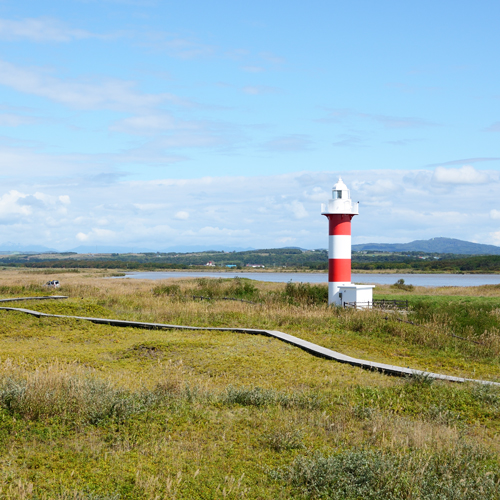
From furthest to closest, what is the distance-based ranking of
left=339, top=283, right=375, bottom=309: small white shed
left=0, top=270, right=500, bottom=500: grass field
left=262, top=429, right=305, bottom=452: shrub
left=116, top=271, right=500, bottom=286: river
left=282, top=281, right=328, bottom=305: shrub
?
left=116, top=271, right=500, bottom=286: river < left=282, top=281, right=328, bottom=305: shrub < left=339, top=283, right=375, bottom=309: small white shed < left=262, top=429, right=305, bottom=452: shrub < left=0, top=270, right=500, bottom=500: grass field

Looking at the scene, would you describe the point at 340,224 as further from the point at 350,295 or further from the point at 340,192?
the point at 350,295

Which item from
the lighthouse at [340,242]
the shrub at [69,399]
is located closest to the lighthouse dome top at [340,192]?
the lighthouse at [340,242]

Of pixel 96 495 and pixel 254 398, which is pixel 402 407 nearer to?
pixel 254 398

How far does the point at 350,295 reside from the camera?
2461cm

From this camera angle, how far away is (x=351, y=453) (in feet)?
21.3

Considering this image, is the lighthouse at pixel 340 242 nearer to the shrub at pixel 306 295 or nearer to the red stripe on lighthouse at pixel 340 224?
the red stripe on lighthouse at pixel 340 224

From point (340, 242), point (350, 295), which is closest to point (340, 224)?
point (340, 242)

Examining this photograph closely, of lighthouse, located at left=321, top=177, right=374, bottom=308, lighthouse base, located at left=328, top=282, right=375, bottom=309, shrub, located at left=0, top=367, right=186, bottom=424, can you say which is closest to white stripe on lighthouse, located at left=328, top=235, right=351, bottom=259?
lighthouse, located at left=321, top=177, right=374, bottom=308

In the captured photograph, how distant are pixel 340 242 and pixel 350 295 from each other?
2.71m

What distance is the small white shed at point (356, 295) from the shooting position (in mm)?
24222

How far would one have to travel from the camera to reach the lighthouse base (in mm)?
24250

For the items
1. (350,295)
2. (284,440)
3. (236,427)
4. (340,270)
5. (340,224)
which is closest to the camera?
(284,440)

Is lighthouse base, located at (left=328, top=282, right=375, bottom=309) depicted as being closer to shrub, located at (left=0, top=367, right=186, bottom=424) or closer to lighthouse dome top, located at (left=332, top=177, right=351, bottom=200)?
lighthouse dome top, located at (left=332, top=177, right=351, bottom=200)

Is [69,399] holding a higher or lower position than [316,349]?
higher
